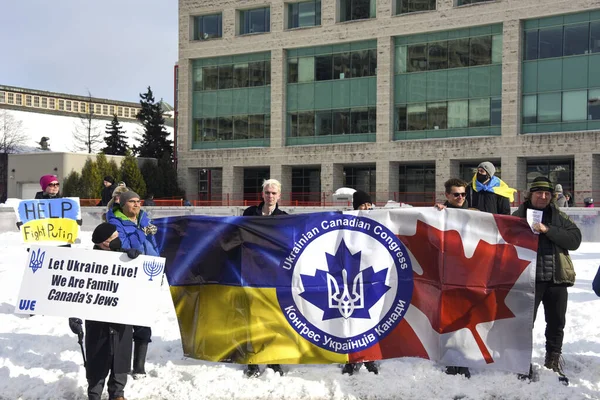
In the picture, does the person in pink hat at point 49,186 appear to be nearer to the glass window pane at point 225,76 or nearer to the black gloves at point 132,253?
the black gloves at point 132,253

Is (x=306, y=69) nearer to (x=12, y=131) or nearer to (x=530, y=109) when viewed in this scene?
(x=530, y=109)

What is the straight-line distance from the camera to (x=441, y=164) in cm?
4141

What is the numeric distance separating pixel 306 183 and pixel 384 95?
8.94 meters

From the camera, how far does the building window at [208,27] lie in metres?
49.9

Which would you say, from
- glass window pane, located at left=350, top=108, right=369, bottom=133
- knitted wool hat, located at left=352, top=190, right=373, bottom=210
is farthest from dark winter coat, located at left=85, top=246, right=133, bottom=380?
glass window pane, located at left=350, top=108, right=369, bottom=133

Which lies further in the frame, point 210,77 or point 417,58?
point 210,77

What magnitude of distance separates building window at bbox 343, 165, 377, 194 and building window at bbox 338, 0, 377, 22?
33.4ft

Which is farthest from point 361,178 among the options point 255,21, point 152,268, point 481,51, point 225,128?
point 152,268

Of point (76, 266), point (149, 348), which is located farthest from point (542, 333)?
point (76, 266)

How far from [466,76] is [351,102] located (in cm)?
795

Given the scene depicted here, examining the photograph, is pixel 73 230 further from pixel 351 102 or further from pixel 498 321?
pixel 351 102

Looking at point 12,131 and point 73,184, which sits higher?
point 12,131

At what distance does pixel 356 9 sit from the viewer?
44.9 meters

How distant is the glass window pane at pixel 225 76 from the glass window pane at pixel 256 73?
5.08ft
